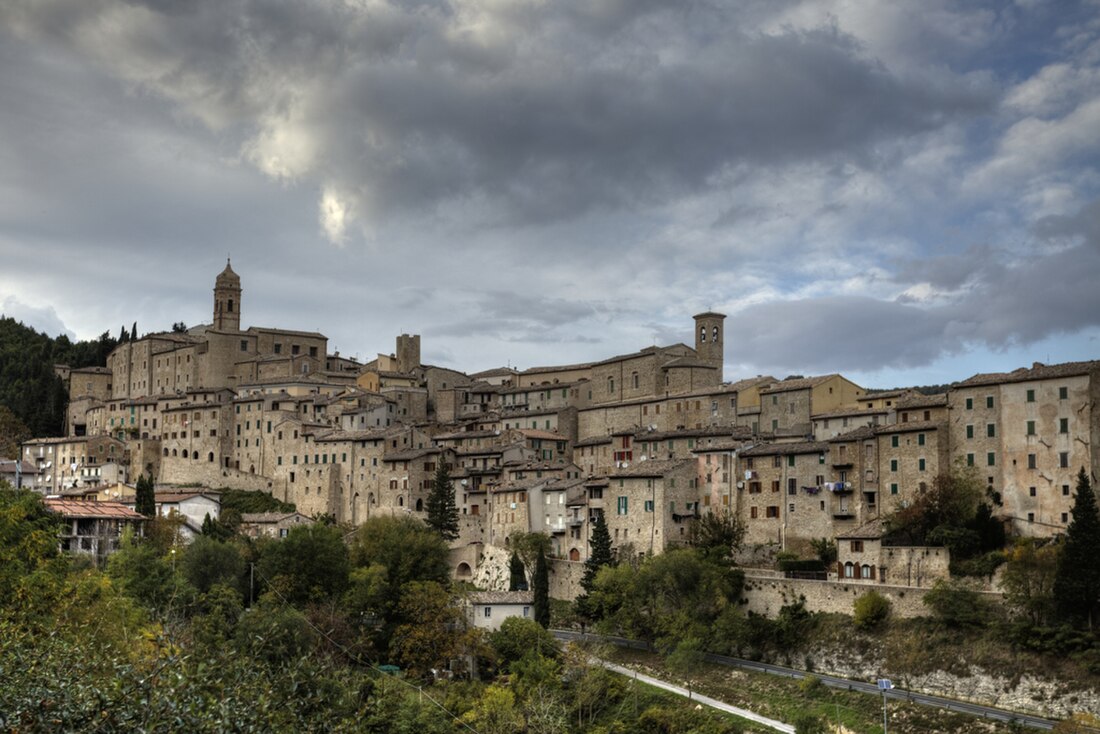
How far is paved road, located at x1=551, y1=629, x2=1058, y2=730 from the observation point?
45.2 metres

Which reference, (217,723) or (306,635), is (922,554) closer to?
(306,635)

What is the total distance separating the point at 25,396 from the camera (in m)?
111

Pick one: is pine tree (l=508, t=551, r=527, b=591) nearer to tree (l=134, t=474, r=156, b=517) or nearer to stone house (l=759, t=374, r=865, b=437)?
stone house (l=759, t=374, r=865, b=437)

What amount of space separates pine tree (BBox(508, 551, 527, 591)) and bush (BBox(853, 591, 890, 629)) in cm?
1903

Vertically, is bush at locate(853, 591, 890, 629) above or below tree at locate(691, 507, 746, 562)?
below

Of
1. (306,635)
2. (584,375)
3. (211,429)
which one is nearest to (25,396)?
(211,429)

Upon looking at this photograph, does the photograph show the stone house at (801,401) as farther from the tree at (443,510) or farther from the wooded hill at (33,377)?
the wooded hill at (33,377)

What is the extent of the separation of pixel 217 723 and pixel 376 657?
129ft

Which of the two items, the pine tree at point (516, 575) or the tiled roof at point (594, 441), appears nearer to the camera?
the pine tree at point (516, 575)

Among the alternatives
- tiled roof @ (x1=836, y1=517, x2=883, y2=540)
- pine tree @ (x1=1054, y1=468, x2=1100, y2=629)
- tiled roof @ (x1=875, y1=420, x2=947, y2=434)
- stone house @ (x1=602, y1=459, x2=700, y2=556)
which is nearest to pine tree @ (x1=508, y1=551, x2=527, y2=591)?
stone house @ (x1=602, y1=459, x2=700, y2=556)

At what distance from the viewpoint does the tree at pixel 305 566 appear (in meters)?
61.2

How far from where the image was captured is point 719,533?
208ft

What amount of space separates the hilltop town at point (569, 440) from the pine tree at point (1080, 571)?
6.23 meters

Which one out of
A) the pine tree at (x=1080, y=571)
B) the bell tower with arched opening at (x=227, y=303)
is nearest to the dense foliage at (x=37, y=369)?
the bell tower with arched opening at (x=227, y=303)
